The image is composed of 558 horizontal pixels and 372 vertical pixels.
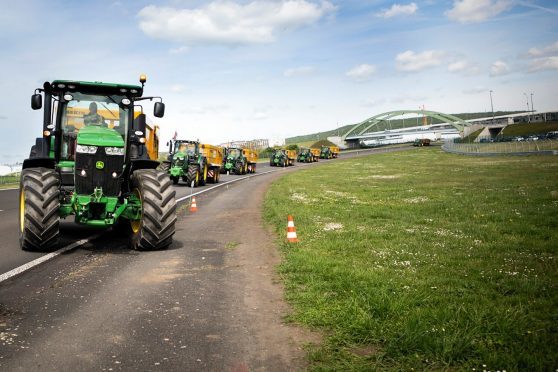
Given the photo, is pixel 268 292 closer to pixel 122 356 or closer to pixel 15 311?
pixel 122 356

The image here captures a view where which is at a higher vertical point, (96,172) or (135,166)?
(135,166)

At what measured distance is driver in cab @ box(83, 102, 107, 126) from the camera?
1018cm

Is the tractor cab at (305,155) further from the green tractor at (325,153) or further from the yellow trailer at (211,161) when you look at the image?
the yellow trailer at (211,161)

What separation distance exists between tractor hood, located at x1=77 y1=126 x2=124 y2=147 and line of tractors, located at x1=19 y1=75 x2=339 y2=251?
0.06ft

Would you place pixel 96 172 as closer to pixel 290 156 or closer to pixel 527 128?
pixel 290 156

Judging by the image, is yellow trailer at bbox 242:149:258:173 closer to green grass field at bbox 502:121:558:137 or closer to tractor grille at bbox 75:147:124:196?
tractor grille at bbox 75:147:124:196

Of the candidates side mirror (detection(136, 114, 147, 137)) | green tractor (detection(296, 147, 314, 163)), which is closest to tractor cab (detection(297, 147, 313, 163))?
green tractor (detection(296, 147, 314, 163))

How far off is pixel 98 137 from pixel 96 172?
689 mm

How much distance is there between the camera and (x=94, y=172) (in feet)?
30.5

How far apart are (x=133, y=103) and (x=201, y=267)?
14.5 ft

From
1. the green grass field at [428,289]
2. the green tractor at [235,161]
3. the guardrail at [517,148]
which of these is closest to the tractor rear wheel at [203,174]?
the green tractor at [235,161]

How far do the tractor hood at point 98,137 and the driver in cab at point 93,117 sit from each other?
435mm

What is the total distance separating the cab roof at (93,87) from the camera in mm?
10000

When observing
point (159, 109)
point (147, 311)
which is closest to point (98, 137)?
point (159, 109)
